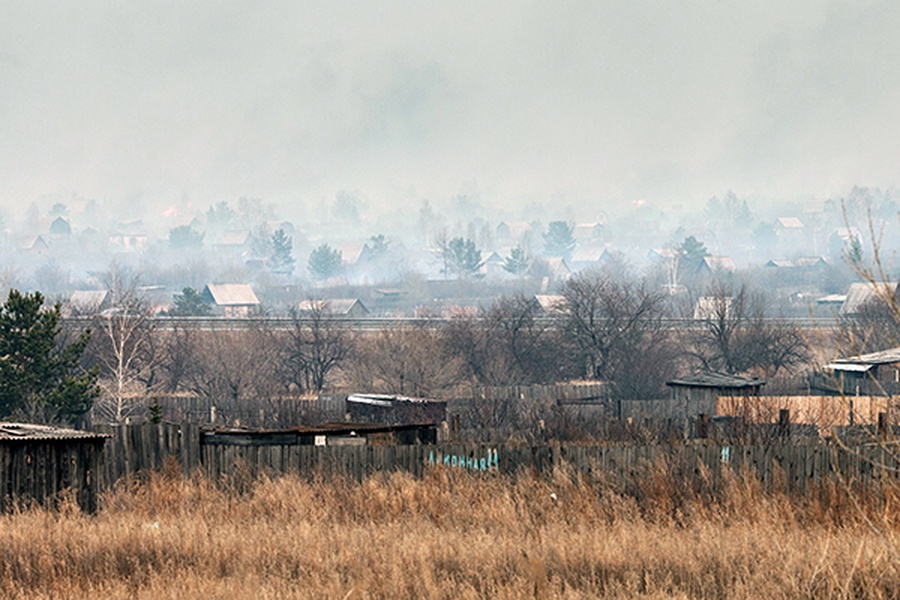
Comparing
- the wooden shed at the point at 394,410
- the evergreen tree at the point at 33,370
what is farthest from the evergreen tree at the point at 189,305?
the evergreen tree at the point at 33,370

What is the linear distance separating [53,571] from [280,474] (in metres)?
8.03

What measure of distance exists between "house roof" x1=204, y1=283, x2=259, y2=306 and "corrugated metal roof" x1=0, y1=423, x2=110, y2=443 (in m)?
127

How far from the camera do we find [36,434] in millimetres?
19078

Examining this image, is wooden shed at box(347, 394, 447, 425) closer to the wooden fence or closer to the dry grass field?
the wooden fence

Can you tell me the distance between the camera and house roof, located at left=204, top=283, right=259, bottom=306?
14912 centimetres

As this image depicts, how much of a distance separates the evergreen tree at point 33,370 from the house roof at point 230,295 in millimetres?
112293

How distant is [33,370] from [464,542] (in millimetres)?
22764

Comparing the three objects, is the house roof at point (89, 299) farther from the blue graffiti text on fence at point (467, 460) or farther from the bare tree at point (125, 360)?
the blue graffiti text on fence at point (467, 460)

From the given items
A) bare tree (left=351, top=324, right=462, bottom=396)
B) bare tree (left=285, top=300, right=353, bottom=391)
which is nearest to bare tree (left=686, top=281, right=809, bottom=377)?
bare tree (left=351, top=324, right=462, bottom=396)

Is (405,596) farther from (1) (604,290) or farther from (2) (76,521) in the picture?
(1) (604,290)

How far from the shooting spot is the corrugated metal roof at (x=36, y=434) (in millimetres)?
18766

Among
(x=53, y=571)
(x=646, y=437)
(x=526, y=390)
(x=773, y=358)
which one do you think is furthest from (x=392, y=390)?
(x=53, y=571)

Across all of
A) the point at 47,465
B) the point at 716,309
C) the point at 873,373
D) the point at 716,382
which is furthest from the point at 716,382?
the point at 47,465

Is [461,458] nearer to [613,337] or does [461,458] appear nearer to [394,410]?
[394,410]
